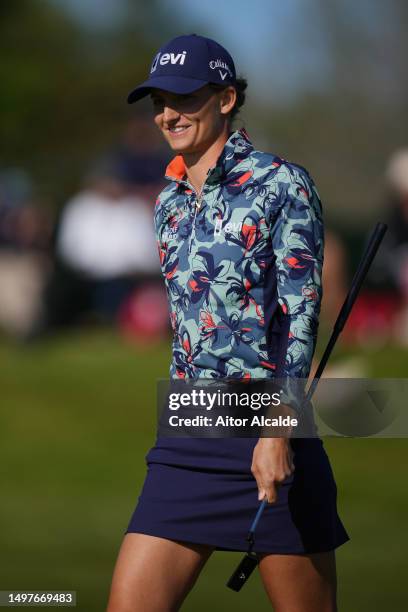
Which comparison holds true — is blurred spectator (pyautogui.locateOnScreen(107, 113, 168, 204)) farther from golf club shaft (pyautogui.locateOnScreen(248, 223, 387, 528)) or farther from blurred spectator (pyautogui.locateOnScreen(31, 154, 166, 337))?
golf club shaft (pyautogui.locateOnScreen(248, 223, 387, 528))

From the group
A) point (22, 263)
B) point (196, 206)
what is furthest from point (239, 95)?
point (22, 263)

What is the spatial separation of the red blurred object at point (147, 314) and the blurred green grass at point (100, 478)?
25 cm

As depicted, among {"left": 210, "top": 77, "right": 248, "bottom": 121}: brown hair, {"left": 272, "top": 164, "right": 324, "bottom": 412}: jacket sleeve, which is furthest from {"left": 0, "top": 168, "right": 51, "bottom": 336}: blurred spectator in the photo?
{"left": 272, "top": 164, "right": 324, "bottom": 412}: jacket sleeve

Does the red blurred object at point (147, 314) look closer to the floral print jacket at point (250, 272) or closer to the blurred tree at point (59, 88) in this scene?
the blurred tree at point (59, 88)

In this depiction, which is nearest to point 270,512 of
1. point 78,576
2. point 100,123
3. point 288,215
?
point 288,215

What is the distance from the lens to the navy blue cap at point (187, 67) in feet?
14.5

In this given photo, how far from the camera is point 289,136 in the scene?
869 inches

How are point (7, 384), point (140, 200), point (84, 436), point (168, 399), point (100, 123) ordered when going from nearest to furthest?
point (168, 399) < point (84, 436) < point (7, 384) < point (140, 200) < point (100, 123)

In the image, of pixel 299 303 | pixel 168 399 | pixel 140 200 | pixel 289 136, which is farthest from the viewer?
pixel 289 136

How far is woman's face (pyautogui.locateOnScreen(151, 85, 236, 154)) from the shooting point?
4.47 metres

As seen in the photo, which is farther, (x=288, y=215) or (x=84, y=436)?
(x=84, y=436)

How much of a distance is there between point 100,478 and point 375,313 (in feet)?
15.4

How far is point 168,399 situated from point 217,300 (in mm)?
391

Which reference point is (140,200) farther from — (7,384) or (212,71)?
(212,71)
